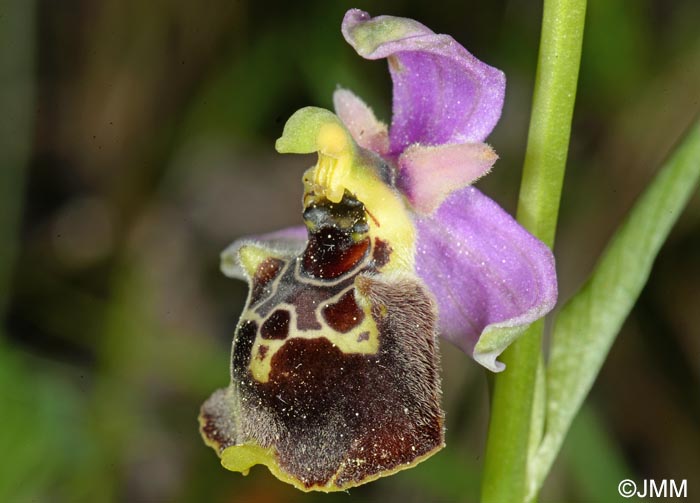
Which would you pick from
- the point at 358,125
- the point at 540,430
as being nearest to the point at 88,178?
the point at 358,125

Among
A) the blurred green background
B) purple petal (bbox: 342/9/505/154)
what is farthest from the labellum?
the blurred green background

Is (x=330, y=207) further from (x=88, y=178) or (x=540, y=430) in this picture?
(x=88, y=178)

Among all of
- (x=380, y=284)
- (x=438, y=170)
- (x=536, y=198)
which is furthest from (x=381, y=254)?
(x=536, y=198)

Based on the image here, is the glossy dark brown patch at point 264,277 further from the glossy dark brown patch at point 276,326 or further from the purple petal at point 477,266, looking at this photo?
the purple petal at point 477,266

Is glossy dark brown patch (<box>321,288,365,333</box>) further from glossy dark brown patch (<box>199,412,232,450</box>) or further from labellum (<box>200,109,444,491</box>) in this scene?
glossy dark brown patch (<box>199,412,232,450</box>)

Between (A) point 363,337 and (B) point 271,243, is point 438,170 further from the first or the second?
(B) point 271,243

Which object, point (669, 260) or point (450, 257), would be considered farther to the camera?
point (669, 260)
